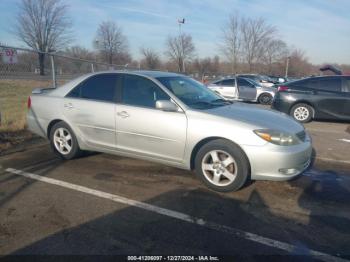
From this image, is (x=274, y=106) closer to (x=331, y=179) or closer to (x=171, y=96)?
(x=331, y=179)

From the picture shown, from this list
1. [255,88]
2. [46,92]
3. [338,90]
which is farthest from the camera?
[255,88]

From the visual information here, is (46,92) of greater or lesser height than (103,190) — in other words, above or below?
above

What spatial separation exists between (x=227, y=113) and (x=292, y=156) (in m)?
1.03

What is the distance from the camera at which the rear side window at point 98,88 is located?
17.4 ft

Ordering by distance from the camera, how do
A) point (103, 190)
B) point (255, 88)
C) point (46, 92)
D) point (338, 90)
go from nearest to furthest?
point (103, 190) → point (46, 92) → point (338, 90) → point (255, 88)

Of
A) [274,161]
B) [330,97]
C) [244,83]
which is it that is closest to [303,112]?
[330,97]

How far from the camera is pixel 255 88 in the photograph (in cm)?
1709

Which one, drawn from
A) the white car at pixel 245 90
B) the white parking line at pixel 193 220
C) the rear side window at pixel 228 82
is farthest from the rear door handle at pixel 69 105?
the rear side window at pixel 228 82

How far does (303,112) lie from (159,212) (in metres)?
8.15

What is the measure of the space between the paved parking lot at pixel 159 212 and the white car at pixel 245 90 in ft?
36.8

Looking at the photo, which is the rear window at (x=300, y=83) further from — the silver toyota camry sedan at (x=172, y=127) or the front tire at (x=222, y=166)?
the front tire at (x=222, y=166)

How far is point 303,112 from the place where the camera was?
34.8ft

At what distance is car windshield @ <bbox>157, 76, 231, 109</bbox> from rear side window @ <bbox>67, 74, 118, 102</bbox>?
81 cm

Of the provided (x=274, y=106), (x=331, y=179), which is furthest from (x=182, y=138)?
(x=274, y=106)
